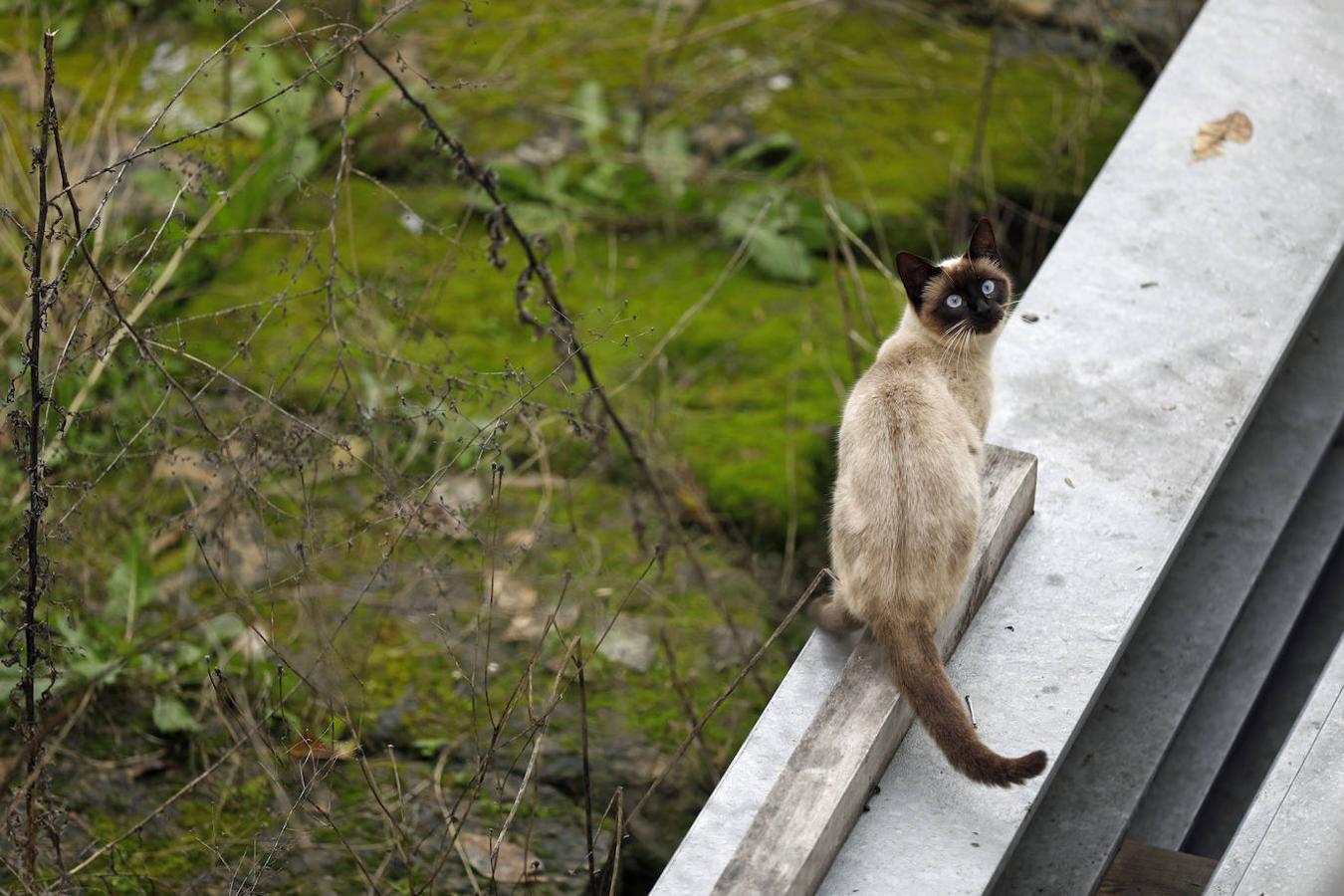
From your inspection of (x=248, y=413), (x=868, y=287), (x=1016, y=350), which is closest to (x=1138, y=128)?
(x=1016, y=350)

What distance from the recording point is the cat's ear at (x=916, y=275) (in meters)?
2.99

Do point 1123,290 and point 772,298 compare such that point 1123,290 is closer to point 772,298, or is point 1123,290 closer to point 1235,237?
point 1235,237

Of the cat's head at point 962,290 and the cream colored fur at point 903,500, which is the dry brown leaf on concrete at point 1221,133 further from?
the cream colored fur at point 903,500

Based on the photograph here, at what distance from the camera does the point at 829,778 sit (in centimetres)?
229

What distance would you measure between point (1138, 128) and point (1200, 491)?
125 centimetres

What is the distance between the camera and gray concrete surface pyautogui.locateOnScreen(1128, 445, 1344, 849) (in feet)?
10.3

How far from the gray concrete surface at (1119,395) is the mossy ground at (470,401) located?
579mm

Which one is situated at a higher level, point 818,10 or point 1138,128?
point 1138,128

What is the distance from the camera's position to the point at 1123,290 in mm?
3404

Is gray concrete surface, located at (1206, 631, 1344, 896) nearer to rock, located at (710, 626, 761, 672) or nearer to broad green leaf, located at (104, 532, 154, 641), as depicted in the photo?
rock, located at (710, 626, 761, 672)

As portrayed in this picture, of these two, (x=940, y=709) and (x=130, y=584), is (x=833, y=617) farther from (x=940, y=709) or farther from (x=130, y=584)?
(x=130, y=584)

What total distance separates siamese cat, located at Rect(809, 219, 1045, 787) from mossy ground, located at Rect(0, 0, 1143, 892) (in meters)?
0.42

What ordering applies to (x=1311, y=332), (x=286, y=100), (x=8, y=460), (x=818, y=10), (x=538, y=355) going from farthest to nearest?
(x=818, y=10) → (x=286, y=100) → (x=538, y=355) → (x=8, y=460) → (x=1311, y=332)

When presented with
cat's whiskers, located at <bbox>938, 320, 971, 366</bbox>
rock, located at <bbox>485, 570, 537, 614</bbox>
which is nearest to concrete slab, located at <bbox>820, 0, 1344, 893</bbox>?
cat's whiskers, located at <bbox>938, 320, 971, 366</bbox>
